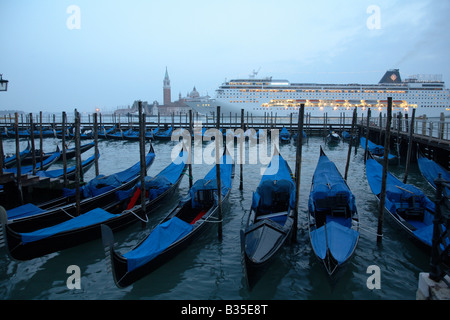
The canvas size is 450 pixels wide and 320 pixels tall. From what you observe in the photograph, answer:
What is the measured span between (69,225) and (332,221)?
15.2ft

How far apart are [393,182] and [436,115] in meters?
48.7

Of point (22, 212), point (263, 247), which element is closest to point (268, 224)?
point (263, 247)

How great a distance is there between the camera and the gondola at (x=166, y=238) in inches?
160

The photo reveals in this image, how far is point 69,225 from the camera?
531cm

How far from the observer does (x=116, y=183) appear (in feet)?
26.8

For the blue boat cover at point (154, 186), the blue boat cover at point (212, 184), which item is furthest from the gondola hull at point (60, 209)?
the blue boat cover at point (212, 184)

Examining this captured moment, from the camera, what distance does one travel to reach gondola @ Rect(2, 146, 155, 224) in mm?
5812

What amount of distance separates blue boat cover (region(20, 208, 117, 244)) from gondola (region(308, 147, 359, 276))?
391cm

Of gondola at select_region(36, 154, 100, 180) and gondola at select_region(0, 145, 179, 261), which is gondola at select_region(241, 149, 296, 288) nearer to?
gondola at select_region(0, 145, 179, 261)

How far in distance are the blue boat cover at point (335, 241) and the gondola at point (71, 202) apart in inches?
191

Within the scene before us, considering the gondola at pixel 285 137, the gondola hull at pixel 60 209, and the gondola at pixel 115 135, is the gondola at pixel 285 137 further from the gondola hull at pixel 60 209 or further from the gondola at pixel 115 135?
the gondola hull at pixel 60 209

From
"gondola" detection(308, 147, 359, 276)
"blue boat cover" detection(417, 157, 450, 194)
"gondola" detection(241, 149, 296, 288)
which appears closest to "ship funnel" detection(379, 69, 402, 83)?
"blue boat cover" detection(417, 157, 450, 194)
